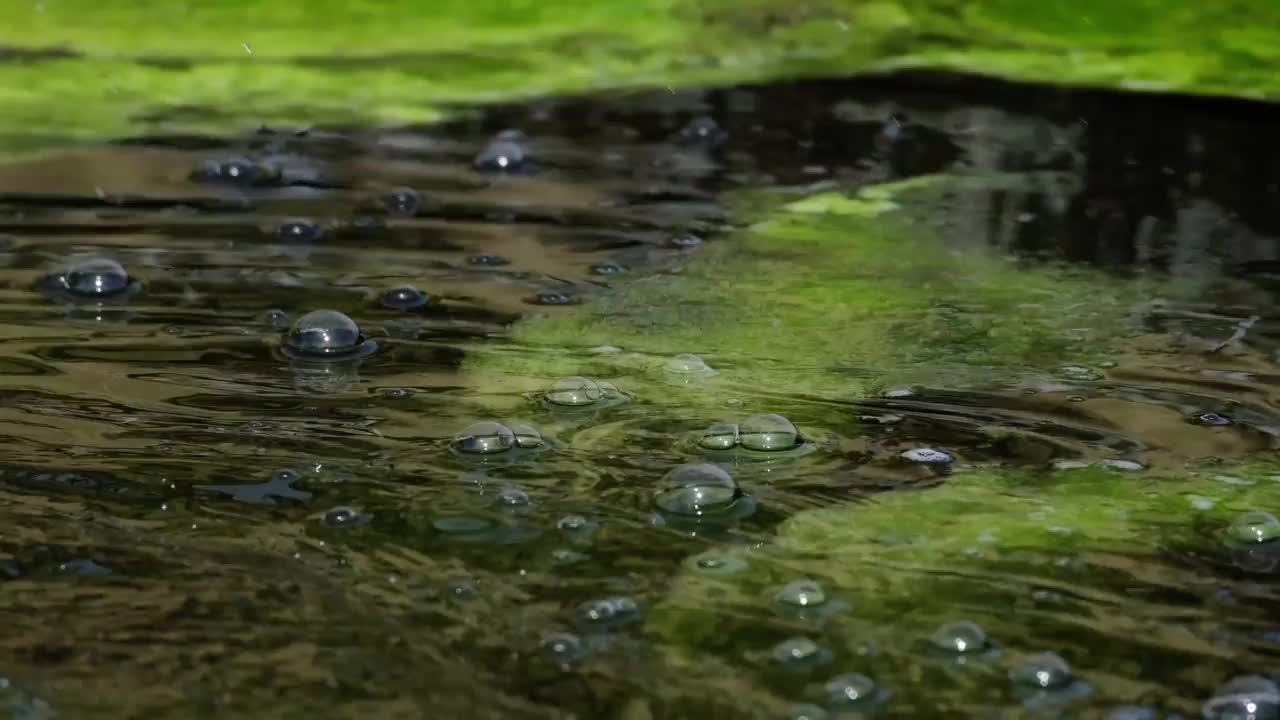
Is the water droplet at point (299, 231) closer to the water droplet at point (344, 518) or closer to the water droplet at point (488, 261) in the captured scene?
the water droplet at point (488, 261)

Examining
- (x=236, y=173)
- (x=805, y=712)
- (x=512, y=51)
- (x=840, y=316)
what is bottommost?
(x=805, y=712)

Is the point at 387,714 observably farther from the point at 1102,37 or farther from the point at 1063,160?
the point at 1102,37

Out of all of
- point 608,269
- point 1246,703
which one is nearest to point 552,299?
point 608,269

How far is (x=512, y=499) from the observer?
1413 mm

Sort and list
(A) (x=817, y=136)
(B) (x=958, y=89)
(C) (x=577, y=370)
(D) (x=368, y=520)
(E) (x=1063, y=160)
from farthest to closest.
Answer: (B) (x=958, y=89) < (A) (x=817, y=136) < (E) (x=1063, y=160) < (C) (x=577, y=370) < (D) (x=368, y=520)

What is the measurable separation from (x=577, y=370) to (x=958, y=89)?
1.77 meters

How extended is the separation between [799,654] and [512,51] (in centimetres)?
259

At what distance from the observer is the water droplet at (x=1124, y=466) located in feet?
4.98

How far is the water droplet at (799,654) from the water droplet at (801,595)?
0.06 m

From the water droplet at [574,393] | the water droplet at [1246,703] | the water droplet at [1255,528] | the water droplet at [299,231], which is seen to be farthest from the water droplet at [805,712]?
the water droplet at [299,231]

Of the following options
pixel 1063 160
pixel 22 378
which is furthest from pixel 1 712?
pixel 1063 160

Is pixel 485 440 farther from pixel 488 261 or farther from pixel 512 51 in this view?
pixel 512 51

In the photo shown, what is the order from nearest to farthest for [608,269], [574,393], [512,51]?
[574,393] → [608,269] → [512,51]

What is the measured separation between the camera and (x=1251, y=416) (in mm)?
1648
